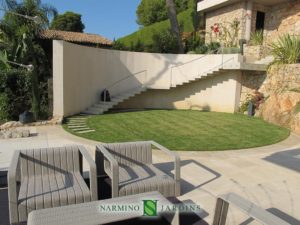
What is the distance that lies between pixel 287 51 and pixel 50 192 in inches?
510

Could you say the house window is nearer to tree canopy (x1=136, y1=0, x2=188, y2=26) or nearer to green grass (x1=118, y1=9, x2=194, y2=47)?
green grass (x1=118, y1=9, x2=194, y2=47)

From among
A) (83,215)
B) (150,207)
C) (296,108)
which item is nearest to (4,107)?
(83,215)

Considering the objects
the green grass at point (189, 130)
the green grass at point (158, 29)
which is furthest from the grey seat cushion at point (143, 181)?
the green grass at point (158, 29)

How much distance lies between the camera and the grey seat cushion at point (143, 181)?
14.5 feet

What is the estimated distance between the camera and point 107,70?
1591cm

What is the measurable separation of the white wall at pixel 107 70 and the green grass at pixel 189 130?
1.57 metres

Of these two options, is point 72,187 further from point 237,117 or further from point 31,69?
point 237,117

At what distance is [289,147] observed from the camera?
866cm

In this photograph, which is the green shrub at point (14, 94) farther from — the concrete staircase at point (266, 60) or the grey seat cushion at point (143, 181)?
the concrete staircase at point (266, 60)

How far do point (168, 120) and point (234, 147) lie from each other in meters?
4.82

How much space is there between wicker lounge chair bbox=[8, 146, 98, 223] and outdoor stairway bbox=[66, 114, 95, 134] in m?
5.47

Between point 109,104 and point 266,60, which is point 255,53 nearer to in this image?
point 266,60

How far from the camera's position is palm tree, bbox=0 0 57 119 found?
1190 cm

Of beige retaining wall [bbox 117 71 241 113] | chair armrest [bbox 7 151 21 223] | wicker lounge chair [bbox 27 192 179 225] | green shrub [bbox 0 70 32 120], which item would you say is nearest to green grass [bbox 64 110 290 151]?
beige retaining wall [bbox 117 71 241 113]
